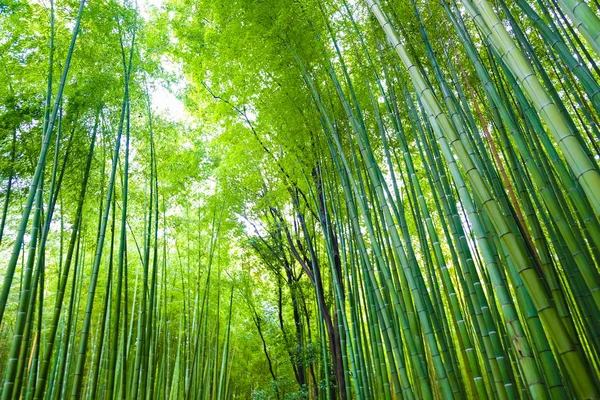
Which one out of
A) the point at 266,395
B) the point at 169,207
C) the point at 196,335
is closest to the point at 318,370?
the point at 266,395

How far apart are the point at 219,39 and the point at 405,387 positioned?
3773 mm

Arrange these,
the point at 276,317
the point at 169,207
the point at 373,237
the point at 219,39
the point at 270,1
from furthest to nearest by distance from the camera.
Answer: the point at 276,317
the point at 169,207
the point at 219,39
the point at 270,1
the point at 373,237

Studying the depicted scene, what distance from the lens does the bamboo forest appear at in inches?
54.3

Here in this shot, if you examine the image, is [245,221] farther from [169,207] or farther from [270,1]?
[270,1]

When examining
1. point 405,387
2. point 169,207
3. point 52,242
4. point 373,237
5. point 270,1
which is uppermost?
point 270,1

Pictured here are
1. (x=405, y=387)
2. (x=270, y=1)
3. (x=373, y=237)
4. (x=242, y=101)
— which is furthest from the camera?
(x=242, y=101)

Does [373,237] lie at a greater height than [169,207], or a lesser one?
lesser

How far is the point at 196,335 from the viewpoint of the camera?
560cm

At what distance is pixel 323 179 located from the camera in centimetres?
386

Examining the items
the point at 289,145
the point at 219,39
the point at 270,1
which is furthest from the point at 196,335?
the point at 270,1

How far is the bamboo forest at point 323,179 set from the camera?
1.38 metres

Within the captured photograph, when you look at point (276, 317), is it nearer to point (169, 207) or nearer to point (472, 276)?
point (169, 207)

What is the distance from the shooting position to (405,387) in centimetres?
176

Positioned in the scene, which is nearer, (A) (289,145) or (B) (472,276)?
(B) (472,276)
